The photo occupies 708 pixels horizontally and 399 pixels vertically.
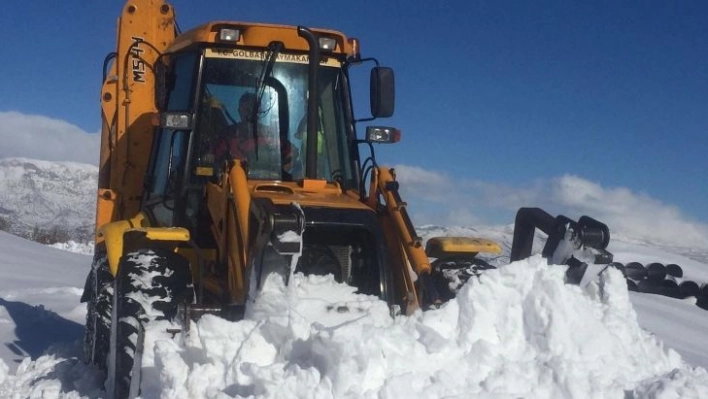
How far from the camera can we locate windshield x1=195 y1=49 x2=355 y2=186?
517cm

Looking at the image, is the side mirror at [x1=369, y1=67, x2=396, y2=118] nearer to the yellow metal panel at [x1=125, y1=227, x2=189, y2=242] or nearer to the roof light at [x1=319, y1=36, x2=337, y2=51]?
the roof light at [x1=319, y1=36, x2=337, y2=51]

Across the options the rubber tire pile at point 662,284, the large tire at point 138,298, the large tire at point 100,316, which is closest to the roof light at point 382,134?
the large tire at point 138,298

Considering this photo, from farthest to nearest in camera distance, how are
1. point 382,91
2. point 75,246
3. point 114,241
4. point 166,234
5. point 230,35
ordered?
point 75,246 → point 382,91 → point 230,35 → point 114,241 → point 166,234

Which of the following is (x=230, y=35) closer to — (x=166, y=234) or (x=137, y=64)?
(x=166, y=234)

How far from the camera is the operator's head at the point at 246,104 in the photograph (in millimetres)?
5207

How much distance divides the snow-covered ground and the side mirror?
149 cm

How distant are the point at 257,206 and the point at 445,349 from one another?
1.31 meters

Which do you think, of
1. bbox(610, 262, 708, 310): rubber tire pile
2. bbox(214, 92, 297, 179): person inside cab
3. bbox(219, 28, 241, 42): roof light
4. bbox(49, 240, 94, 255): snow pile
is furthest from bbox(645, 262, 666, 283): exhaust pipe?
bbox(49, 240, 94, 255): snow pile

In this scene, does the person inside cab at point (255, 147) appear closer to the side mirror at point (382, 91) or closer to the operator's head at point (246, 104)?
the operator's head at point (246, 104)

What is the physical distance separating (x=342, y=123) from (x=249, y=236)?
4.93ft

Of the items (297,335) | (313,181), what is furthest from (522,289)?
(313,181)

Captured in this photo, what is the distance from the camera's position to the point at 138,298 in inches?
181

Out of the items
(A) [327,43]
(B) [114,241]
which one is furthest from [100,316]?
(A) [327,43]

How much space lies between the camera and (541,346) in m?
3.61
